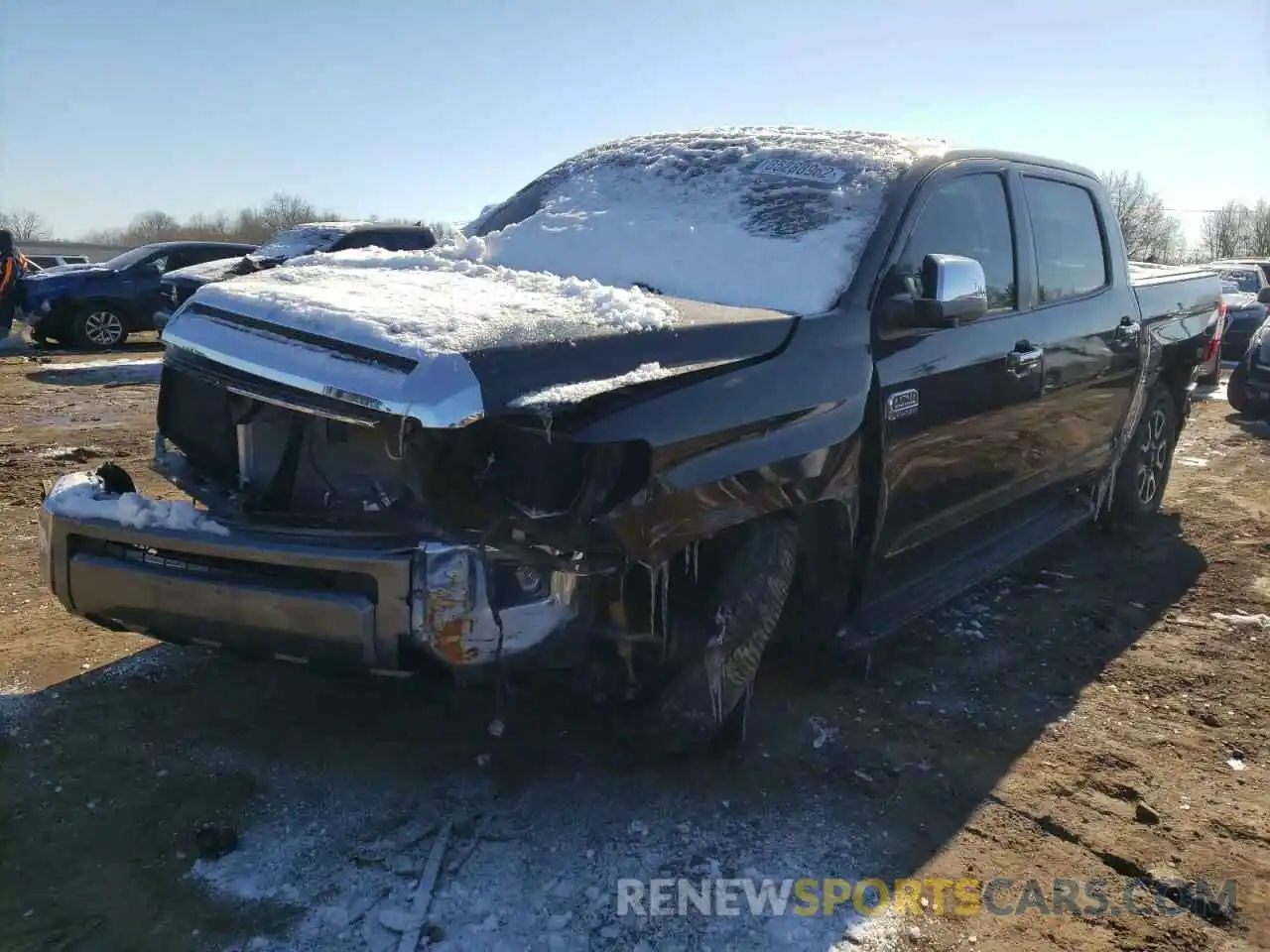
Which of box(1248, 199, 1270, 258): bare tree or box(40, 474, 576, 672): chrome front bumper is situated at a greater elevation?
box(1248, 199, 1270, 258): bare tree

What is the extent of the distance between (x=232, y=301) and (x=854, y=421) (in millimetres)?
1786

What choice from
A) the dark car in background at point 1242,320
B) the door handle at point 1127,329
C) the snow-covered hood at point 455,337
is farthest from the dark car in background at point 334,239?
the dark car in background at point 1242,320

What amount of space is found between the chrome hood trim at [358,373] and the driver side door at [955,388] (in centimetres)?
145

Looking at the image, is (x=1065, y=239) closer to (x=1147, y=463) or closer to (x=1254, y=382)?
(x=1147, y=463)

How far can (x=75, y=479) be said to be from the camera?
2.82m

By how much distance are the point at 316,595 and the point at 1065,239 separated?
11.6ft

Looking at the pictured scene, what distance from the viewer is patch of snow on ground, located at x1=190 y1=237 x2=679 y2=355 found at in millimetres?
2340

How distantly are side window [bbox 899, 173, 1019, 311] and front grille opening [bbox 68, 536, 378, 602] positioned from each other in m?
2.02

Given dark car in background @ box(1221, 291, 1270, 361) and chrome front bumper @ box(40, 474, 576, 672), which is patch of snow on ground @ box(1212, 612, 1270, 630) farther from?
dark car in background @ box(1221, 291, 1270, 361)

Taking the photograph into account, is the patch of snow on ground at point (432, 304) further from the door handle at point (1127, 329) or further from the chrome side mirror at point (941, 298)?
the door handle at point (1127, 329)

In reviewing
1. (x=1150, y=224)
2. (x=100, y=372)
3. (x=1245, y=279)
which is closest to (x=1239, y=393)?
(x=1245, y=279)

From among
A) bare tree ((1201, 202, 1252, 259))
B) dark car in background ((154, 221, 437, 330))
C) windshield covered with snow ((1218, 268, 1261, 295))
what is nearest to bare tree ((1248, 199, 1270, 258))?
bare tree ((1201, 202, 1252, 259))

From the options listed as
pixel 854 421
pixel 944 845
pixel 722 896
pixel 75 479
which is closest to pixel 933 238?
pixel 854 421

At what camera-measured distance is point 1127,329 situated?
15.5 feet
